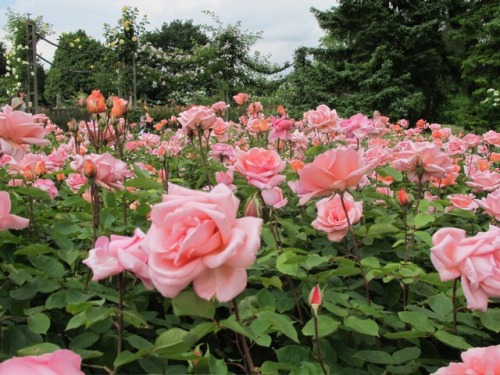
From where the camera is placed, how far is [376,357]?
3.13 ft

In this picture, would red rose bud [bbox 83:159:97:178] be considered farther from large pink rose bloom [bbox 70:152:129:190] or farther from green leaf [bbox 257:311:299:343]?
green leaf [bbox 257:311:299:343]

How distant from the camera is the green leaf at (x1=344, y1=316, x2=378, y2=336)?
92 centimetres

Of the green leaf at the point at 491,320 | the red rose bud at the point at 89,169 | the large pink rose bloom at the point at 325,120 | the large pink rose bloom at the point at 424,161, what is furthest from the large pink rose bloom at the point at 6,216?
the large pink rose bloom at the point at 325,120

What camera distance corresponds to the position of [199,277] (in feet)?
2.13

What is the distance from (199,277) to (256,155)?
0.67 meters

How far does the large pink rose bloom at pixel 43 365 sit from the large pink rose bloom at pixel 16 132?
84 centimetres

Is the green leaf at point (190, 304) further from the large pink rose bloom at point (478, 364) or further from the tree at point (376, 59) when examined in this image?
the tree at point (376, 59)

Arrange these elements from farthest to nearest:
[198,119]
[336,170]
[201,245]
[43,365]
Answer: [198,119] → [336,170] → [201,245] → [43,365]

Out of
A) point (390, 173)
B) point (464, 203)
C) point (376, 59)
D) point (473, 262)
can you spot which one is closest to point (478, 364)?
point (473, 262)

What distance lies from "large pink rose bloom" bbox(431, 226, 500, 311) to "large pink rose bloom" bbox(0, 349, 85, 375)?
0.60 m

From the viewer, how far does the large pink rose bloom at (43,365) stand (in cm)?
47

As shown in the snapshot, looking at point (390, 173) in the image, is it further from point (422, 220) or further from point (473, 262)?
point (473, 262)

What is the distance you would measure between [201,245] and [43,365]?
0.69ft

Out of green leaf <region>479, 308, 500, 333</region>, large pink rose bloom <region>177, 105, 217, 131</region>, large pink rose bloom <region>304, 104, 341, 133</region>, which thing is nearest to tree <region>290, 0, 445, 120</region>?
large pink rose bloom <region>304, 104, 341, 133</region>
